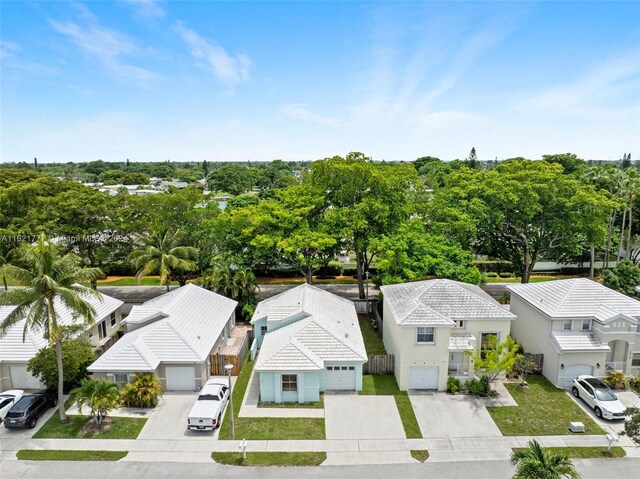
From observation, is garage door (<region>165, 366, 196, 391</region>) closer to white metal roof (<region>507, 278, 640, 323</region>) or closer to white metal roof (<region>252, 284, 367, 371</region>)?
white metal roof (<region>252, 284, 367, 371</region>)

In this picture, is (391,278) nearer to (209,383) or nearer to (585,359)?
(585,359)

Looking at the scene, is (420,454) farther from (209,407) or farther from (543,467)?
(209,407)

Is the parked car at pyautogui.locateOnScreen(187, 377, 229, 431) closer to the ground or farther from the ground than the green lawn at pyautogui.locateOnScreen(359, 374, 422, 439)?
farther from the ground

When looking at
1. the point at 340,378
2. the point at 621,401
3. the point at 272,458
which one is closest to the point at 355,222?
the point at 340,378

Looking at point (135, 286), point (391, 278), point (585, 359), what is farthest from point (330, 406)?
point (135, 286)

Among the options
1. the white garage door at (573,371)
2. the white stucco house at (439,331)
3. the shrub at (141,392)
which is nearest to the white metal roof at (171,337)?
the shrub at (141,392)

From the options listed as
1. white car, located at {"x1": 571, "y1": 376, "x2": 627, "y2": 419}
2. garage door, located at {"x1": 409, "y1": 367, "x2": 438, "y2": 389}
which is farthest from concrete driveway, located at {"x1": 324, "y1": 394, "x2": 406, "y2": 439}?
white car, located at {"x1": 571, "y1": 376, "x2": 627, "y2": 419}

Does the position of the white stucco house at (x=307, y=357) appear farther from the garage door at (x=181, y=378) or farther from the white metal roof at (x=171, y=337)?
the garage door at (x=181, y=378)
